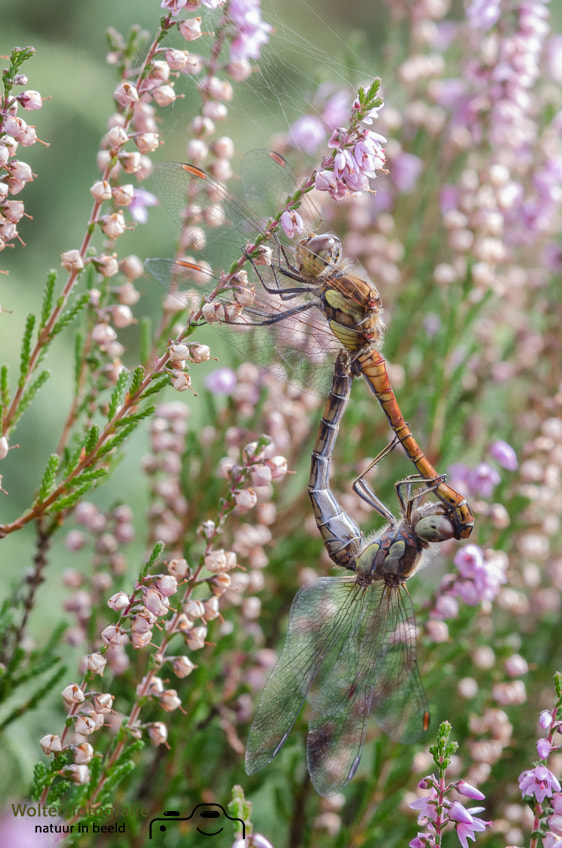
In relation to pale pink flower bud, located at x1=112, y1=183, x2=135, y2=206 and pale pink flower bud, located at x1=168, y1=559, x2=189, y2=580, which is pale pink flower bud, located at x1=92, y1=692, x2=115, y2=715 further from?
pale pink flower bud, located at x1=112, y1=183, x2=135, y2=206

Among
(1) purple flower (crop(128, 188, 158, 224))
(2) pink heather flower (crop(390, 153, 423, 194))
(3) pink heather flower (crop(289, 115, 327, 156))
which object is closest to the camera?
(1) purple flower (crop(128, 188, 158, 224))

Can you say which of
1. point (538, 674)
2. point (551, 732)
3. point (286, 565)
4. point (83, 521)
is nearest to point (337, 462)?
point (286, 565)

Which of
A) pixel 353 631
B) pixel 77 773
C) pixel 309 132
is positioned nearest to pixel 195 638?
pixel 77 773

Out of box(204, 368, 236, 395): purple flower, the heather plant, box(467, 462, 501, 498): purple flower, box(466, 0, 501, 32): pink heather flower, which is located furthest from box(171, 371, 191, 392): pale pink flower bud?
box(466, 0, 501, 32): pink heather flower

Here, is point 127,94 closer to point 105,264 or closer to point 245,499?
point 105,264

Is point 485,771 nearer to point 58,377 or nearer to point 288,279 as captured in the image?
point 288,279

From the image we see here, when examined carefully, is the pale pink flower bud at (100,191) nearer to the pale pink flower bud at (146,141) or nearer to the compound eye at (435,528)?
the pale pink flower bud at (146,141)
